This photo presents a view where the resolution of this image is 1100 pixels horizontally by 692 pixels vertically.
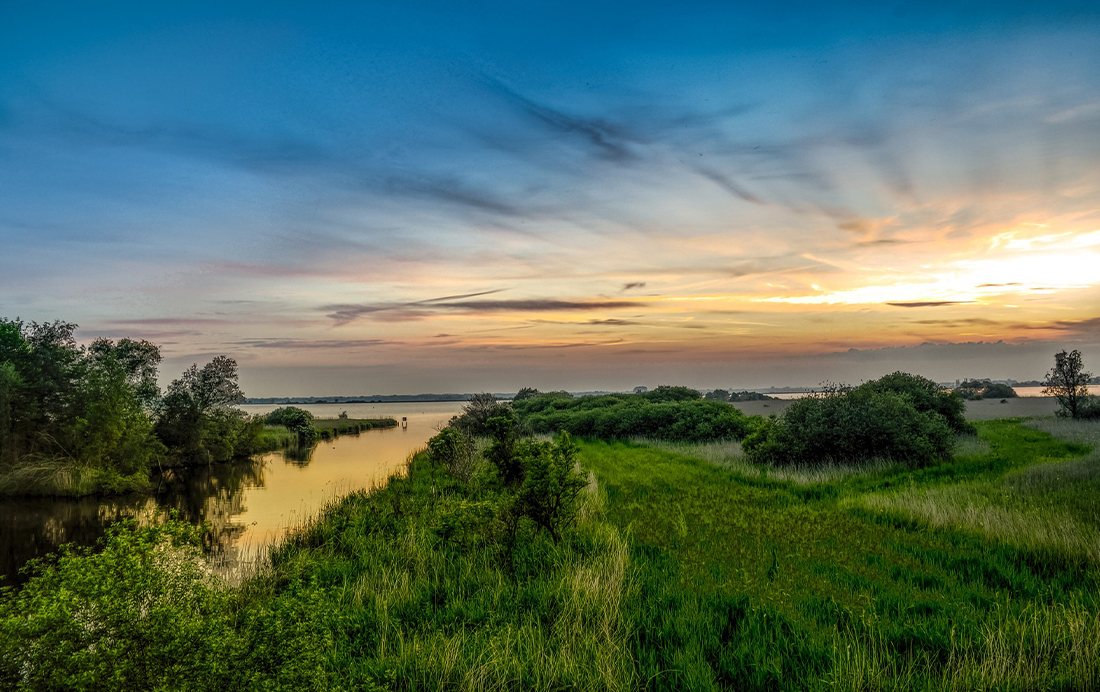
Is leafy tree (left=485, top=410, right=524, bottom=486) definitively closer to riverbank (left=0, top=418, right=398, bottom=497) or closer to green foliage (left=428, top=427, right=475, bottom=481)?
green foliage (left=428, top=427, right=475, bottom=481)

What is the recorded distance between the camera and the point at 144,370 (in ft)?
92.3

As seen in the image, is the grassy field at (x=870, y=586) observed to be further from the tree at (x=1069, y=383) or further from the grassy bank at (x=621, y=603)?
the tree at (x=1069, y=383)

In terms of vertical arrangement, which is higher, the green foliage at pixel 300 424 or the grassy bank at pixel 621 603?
the grassy bank at pixel 621 603

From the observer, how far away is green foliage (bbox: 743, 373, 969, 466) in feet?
55.1

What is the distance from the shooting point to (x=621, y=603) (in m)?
6.39

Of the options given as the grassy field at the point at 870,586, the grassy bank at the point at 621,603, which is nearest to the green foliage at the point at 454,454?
the grassy bank at the point at 621,603

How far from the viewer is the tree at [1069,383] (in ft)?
103

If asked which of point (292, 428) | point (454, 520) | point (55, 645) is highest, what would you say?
point (55, 645)

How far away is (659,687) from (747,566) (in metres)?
3.34

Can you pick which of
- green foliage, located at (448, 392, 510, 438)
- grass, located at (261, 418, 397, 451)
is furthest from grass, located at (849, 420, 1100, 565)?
grass, located at (261, 418, 397, 451)

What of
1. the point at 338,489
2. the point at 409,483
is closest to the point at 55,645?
the point at 409,483

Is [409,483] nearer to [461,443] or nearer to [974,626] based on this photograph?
[461,443]

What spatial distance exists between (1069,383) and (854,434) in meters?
24.9

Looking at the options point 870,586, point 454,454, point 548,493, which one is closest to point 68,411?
point 454,454
